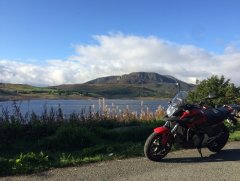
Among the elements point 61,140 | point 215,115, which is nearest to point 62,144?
point 61,140

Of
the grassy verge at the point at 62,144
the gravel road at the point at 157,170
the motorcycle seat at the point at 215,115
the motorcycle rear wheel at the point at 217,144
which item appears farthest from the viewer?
the motorcycle rear wheel at the point at 217,144

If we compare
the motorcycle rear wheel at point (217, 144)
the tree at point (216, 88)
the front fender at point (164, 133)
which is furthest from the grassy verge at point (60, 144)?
the tree at point (216, 88)

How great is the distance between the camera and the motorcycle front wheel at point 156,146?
7828 millimetres

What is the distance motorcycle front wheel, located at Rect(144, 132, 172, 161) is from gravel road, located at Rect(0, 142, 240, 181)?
5.1 inches

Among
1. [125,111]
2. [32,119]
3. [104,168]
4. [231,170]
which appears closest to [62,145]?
[32,119]

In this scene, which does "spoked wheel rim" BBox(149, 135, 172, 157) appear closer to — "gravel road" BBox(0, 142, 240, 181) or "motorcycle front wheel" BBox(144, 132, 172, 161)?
"motorcycle front wheel" BBox(144, 132, 172, 161)

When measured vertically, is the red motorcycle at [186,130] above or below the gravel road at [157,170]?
above

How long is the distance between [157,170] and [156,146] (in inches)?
38.3

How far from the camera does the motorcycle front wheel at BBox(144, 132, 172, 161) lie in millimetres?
7828

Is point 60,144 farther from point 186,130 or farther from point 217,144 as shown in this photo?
point 217,144

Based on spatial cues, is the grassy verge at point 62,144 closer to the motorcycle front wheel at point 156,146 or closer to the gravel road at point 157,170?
the gravel road at point 157,170

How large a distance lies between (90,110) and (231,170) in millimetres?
7320

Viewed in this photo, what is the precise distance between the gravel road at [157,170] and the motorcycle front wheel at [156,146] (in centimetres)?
13

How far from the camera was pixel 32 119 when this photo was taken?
11703 mm
